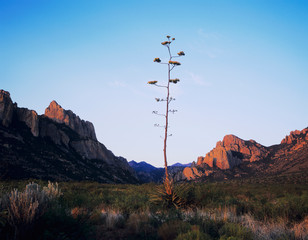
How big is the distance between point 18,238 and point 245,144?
137m

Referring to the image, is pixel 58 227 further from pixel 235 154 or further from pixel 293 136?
pixel 235 154

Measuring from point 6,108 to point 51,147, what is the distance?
958 inches

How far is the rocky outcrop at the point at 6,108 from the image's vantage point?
83.4 meters

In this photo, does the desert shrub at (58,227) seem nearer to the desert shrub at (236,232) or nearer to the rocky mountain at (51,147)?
the desert shrub at (236,232)

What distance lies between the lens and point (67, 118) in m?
127

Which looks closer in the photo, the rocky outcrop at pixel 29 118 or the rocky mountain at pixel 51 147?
the rocky mountain at pixel 51 147

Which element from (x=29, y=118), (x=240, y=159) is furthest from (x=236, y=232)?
(x=240, y=159)

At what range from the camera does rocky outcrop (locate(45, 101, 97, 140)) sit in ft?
416

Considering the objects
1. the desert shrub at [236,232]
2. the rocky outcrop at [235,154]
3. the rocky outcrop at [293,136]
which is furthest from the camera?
the rocky outcrop at [235,154]

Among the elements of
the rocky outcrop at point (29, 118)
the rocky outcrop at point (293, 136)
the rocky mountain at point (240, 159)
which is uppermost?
the rocky outcrop at point (29, 118)

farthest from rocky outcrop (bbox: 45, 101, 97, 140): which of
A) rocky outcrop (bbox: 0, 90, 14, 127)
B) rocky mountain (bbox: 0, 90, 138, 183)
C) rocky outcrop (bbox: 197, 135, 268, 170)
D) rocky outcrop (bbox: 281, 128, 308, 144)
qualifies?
rocky outcrop (bbox: 281, 128, 308, 144)

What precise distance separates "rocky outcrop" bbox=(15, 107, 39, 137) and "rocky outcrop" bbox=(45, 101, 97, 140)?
25.4 metres

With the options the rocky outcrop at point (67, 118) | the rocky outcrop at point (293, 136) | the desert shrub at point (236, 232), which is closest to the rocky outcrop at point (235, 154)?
the rocky outcrop at point (293, 136)

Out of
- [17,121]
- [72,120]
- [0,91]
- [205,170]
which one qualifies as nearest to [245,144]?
[205,170]
